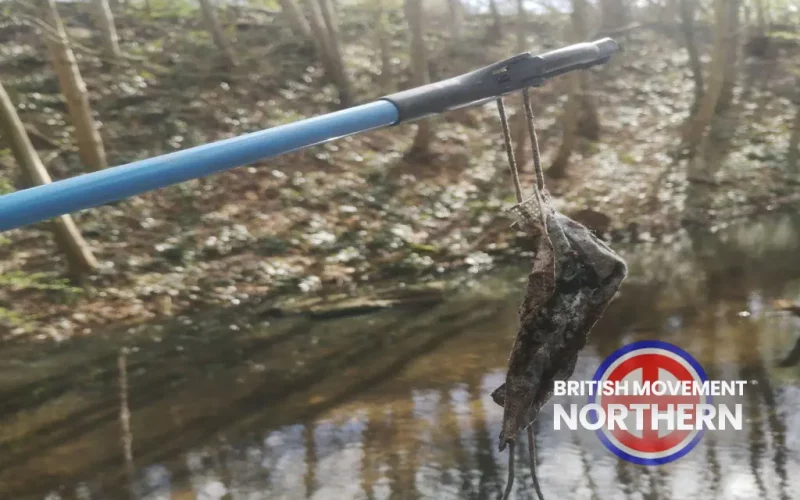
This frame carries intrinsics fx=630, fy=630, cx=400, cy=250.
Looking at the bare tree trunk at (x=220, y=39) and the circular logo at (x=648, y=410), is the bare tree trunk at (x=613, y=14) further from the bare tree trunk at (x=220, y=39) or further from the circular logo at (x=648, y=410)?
the circular logo at (x=648, y=410)

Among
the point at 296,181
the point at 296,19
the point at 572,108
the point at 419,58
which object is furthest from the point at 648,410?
the point at 296,19

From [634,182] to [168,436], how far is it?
29.8 feet

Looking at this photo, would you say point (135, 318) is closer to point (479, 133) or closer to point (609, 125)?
point (479, 133)

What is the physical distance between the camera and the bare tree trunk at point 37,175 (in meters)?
6.58

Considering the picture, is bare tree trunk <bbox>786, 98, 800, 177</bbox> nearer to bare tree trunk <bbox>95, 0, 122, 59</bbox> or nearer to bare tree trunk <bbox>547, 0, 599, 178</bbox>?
bare tree trunk <bbox>547, 0, 599, 178</bbox>

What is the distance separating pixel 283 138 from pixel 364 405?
13.8 ft

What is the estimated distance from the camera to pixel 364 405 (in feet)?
16.6

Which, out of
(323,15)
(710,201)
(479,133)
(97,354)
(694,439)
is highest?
(323,15)

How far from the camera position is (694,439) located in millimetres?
4184

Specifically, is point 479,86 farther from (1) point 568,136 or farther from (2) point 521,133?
(1) point 568,136

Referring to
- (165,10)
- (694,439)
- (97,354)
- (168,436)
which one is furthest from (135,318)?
(165,10)

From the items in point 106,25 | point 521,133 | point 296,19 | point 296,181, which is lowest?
point 296,181

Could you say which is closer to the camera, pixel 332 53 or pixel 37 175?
pixel 37 175

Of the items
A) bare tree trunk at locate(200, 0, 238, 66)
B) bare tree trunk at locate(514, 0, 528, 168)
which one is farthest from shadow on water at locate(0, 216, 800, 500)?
bare tree trunk at locate(200, 0, 238, 66)
